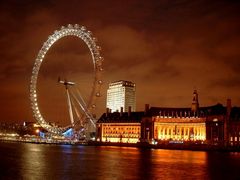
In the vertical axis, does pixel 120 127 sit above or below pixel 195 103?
below

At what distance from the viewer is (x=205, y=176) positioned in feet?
128

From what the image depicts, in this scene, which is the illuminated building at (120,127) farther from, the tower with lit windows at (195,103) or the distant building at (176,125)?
the tower with lit windows at (195,103)

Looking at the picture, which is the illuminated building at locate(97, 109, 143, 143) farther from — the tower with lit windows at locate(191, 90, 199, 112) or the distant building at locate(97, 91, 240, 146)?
the tower with lit windows at locate(191, 90, 199, 112)

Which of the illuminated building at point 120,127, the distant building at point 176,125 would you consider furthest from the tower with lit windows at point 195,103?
the illuminated building at point 120,127

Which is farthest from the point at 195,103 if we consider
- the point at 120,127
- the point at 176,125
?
the point at 120,127

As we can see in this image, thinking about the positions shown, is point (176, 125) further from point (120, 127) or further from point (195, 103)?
point (120, 127)

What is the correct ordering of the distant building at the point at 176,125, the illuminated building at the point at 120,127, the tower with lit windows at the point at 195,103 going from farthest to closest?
the illuminated building at the point at 120,127 → the tower with lit windows at the point at 195,103 → the distant building at the point at 176,125

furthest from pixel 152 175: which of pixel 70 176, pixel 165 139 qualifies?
pixel 165 139

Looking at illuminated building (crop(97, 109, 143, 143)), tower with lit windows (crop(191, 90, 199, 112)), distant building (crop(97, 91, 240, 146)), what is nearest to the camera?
distant building (crop(97, 91, 240, 146))

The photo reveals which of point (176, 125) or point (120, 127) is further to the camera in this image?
point (120, 127)

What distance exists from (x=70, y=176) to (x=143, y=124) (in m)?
96.6

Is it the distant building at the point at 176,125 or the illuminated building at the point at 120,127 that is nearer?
the distant building at the point at 176,125

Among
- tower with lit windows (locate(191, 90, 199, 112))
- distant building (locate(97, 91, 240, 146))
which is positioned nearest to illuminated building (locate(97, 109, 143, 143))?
distant building (locate(97, 91, 240, 146))

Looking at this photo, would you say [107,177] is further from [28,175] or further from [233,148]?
[233,148]
